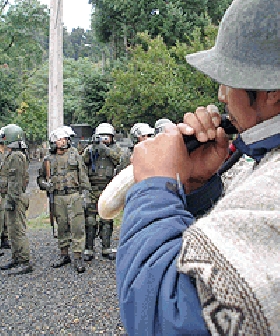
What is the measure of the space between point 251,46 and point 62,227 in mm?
6383

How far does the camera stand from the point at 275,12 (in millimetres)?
945

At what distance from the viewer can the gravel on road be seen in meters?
4.80

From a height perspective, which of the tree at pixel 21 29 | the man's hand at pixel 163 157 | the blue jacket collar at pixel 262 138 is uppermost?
the tree at pixel 21 29

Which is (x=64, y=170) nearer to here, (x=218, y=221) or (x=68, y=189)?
(x=68, y=189)

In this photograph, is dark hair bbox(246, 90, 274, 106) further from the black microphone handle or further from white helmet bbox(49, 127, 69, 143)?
white helmet bbox(49, 127, 69, 143)

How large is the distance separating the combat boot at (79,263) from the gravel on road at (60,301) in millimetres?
88

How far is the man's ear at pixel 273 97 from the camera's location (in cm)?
99

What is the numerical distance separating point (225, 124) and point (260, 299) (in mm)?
545

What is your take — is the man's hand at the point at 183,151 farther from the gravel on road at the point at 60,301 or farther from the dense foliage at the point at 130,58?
the dense foliage at the point at 130,58

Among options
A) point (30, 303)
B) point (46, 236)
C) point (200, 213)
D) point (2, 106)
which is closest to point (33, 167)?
point (2, 106)

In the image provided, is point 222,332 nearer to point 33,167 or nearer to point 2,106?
point 2,106

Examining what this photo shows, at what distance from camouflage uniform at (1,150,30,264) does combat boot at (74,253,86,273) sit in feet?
2.42

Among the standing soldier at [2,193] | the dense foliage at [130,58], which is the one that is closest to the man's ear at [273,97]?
the standing soldier at [2,193]

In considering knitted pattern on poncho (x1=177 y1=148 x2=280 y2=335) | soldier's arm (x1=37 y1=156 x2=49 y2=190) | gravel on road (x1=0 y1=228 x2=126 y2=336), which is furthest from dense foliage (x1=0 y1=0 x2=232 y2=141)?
knitted pattern on poncho (x1=177 y1=148 x2=280 y2=335)
